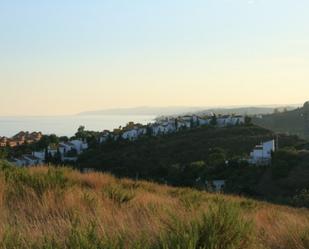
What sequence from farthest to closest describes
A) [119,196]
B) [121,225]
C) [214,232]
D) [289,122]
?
1. [289,122]
2. [119,196]
3. [121,225]
4. [214,232]

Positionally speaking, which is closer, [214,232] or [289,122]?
[214,232]

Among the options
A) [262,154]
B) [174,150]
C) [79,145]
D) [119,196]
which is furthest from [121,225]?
[79,145]

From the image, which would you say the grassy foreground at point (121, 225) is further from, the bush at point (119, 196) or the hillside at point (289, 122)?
the hillside at point (289, 122)

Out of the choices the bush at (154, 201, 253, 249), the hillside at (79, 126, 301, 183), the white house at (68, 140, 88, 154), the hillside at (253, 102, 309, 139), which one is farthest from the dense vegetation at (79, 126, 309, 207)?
the hillside at (253, 102, 309, 139)

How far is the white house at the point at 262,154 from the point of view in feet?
203

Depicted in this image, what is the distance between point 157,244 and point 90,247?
2.50ft

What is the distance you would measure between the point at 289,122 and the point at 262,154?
71.4m

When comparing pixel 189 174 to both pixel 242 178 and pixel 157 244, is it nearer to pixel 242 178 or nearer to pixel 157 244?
pixel 242 178

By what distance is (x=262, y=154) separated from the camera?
66.4m

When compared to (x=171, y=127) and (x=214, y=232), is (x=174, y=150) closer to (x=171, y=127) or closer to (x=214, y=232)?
(x=171, y=127)

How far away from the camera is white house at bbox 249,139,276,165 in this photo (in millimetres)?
61981

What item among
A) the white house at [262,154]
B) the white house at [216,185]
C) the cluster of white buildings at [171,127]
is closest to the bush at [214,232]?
the white house at [216,185]

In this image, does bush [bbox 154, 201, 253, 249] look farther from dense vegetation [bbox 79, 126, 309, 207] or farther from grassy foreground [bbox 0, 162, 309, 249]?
dense vegetation [bbox 79, 126, 309, 207]

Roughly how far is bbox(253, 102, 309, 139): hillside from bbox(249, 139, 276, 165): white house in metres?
48.7
